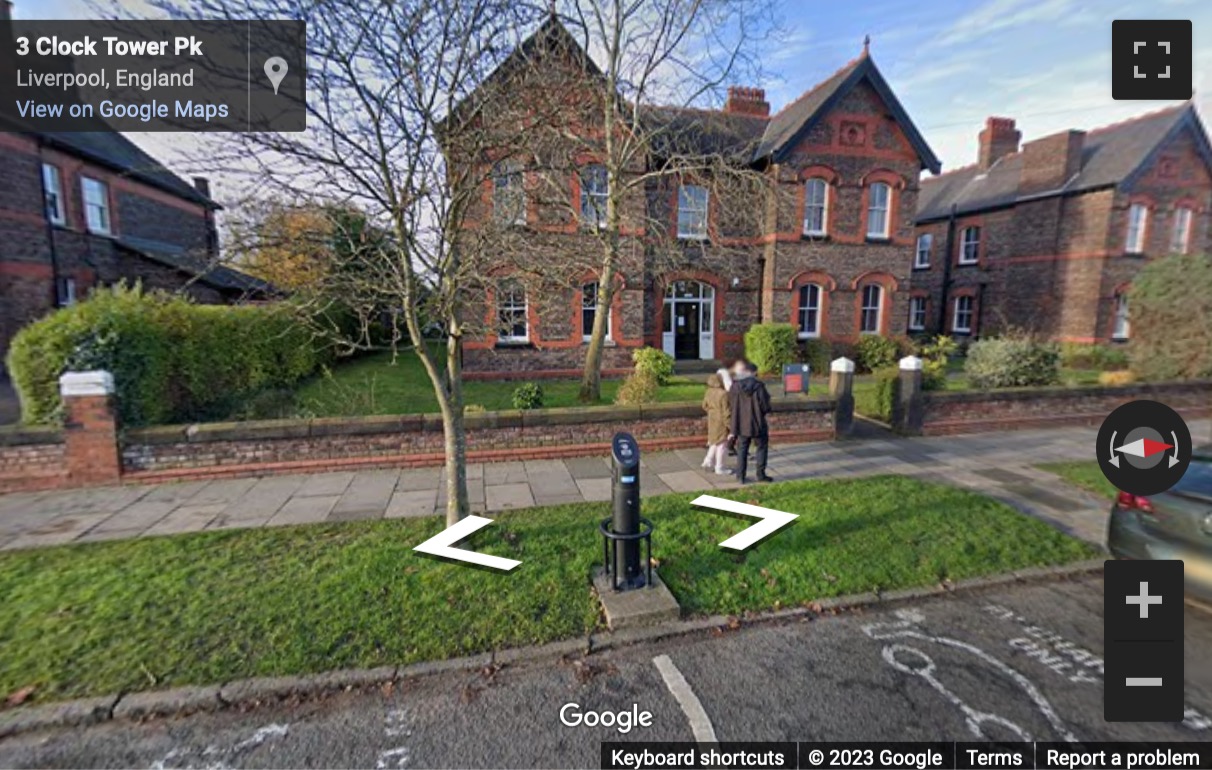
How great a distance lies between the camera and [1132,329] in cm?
1295

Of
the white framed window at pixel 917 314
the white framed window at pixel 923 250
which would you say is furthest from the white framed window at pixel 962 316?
the white framed window at pixel 923 250

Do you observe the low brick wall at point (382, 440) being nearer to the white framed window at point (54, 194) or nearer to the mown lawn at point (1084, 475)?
the mown lawn at point (1084, 475)

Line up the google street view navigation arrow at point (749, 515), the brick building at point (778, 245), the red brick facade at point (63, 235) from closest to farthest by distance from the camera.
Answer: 1. the google street view navigation arrow at point (749, 515)
2. the red brick facade at point (63, 235)
3. the brick building at point (778, 245)

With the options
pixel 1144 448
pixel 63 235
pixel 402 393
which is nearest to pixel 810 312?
pixel 402 393

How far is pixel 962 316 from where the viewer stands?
23938mm

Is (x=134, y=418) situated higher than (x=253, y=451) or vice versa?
(x=134, y=418)

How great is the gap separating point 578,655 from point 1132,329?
1660 centimetres

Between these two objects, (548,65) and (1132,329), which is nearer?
(548,65)

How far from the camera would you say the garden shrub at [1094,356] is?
17.3m

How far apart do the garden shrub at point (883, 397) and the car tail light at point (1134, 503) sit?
527 centimetres

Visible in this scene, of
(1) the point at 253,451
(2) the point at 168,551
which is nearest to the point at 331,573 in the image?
(2) the point at 168,551

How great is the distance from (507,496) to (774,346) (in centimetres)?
1129

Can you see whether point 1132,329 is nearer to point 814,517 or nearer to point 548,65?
point 814,517

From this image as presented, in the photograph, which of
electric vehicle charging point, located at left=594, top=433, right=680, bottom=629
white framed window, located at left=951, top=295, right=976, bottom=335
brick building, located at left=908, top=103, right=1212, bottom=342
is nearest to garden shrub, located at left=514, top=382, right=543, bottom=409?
electric vehicle charging point, located at left=594, top=433, right=680, bottom=629
